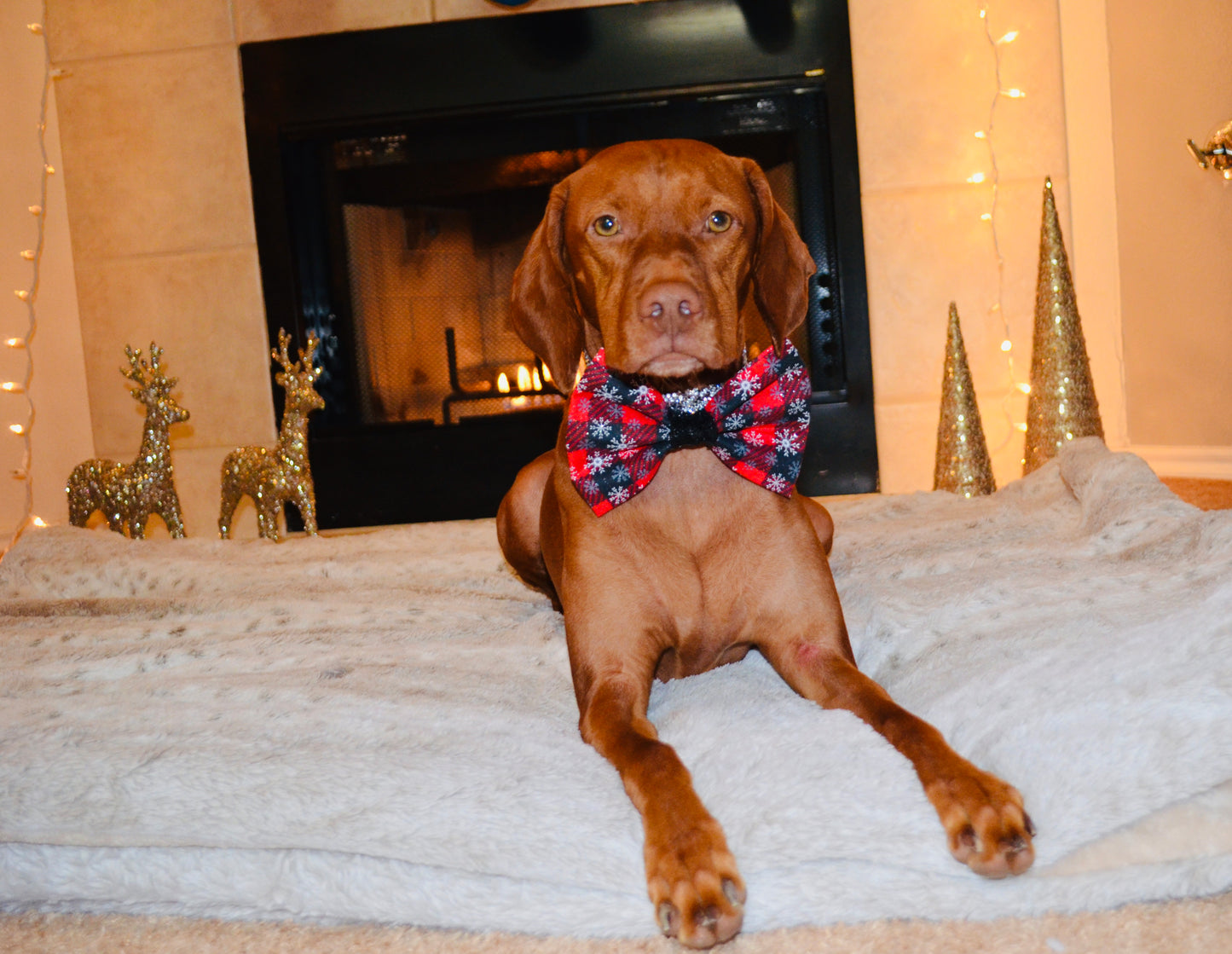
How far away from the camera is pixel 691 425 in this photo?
5.49ft

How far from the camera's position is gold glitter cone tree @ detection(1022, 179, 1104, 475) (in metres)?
3.30

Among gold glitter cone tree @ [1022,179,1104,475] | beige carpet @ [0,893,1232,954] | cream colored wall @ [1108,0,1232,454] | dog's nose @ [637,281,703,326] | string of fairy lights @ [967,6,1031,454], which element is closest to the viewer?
beige carpet @ [0,893,1232,954]

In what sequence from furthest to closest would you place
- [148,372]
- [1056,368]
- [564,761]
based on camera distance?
[148,372] < [1056,368] < [564,761]

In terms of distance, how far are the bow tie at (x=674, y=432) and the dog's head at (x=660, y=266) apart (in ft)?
0.15

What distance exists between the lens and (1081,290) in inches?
162

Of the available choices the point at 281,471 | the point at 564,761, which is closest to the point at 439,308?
the point at 281,471

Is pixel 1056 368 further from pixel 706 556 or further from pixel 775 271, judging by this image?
pixel 706 556

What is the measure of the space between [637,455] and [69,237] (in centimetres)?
367

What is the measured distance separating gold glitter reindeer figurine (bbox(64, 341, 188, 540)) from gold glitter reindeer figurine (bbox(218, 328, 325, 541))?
188 millimetres

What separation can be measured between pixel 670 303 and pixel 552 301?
0.35 metres

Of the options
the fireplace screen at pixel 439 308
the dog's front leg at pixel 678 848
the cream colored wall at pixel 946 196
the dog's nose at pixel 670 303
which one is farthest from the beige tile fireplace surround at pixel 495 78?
the dog's front leg at pixel 678 848

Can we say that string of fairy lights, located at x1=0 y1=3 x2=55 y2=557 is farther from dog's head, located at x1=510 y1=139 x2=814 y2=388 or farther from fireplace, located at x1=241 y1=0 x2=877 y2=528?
dog's head, located at x1=510 y1=139 x2=814 y2=388

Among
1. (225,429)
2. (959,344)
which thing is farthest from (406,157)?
(959,344)

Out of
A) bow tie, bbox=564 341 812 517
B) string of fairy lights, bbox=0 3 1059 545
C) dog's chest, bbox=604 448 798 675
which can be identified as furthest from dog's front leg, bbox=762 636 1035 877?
string of fairy lights, bbox=0 3 1059 545
